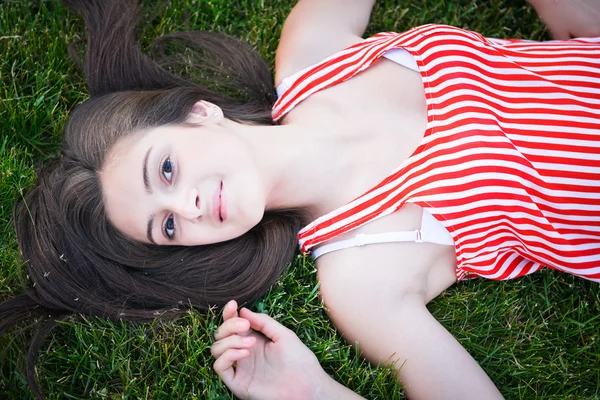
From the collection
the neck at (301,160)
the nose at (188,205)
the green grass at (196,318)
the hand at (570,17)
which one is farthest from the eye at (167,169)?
the hand at (570,17)

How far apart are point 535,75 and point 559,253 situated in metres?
0.88

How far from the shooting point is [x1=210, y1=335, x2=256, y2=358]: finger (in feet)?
9.07

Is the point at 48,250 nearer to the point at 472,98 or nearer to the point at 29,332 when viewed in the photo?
the point at 29,332

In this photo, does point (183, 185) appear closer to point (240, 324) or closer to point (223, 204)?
point (223, 204)

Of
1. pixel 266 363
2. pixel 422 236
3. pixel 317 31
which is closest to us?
pixel 266 363

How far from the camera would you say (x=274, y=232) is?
3.26 meters

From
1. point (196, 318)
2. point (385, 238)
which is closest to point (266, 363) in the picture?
point (196, 318)

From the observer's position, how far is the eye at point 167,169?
286 cm

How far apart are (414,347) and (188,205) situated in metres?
1.21

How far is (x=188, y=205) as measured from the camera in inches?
110

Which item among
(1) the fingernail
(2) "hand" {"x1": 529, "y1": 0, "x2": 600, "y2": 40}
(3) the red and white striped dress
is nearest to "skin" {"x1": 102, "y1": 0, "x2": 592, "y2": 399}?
(1) the fingernail

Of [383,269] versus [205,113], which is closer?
[383,269]

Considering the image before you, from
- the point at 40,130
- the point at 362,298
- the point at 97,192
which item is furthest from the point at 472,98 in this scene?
the point at 40,130

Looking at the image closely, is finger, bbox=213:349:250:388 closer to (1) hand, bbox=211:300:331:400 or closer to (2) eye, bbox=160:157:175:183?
(1) hand, bbox=211:300:331:400
